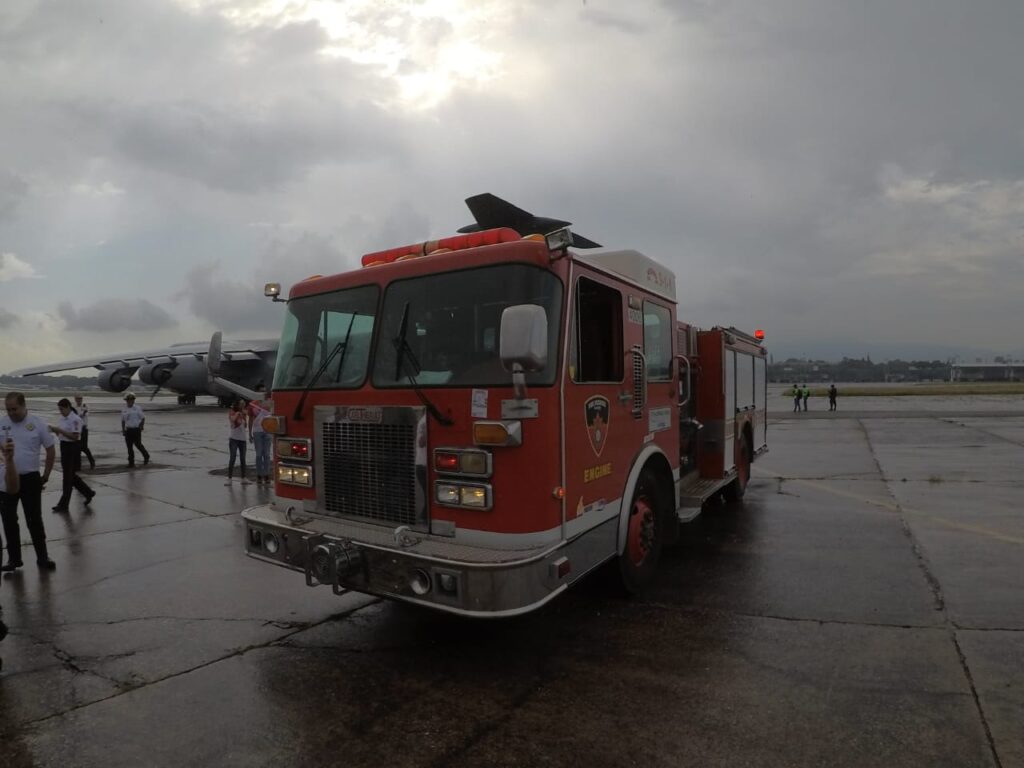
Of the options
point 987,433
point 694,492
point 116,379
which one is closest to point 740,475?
point 694,492

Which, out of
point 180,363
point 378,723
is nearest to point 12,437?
point 378,723

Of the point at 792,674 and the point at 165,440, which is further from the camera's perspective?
the point at 165,440

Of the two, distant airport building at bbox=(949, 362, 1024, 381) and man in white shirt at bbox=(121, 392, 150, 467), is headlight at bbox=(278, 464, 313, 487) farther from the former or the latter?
distant airport building at bbox=(949, 362, 1024, 381)

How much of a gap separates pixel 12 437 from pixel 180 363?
116 feet

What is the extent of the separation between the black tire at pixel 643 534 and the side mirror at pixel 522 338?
205 cm

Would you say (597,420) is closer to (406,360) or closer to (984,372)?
(406,360)

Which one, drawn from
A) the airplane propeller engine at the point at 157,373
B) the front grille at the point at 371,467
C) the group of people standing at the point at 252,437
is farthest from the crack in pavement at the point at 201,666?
the airplane propeller engine at the point at 157,373

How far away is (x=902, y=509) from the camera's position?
9.08m

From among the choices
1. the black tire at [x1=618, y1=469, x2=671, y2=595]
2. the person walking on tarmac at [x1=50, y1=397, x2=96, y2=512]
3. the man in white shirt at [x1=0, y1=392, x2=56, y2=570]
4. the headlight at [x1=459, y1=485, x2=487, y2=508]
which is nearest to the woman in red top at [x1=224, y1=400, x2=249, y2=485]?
the person walking on tarmac at [x1=50, y1=397, x2=96, y2=512]

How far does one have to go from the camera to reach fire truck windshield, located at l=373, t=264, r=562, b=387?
13.6 feet

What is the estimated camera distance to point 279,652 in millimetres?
4555

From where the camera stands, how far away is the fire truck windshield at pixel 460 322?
414 centimetres

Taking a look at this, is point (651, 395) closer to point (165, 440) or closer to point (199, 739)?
point (199, 739)

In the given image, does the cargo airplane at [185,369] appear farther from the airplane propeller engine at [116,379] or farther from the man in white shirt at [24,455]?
the man in white shirt at [24,455]
